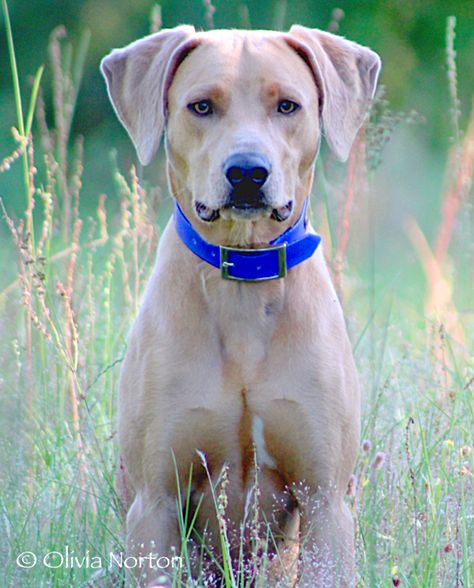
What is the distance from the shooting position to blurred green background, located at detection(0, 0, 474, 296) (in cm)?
1327

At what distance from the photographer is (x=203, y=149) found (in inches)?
145

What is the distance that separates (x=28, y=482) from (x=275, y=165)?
1691 mm

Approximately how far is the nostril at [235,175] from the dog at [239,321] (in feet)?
0.03

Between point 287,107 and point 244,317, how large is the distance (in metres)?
0.64

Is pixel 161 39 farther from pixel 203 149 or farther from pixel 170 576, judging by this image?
pixel 170 576

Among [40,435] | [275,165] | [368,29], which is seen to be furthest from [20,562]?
[368,29]

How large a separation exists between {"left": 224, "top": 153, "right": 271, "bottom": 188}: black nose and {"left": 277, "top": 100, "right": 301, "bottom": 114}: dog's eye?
28 cm

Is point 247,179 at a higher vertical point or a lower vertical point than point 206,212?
higher

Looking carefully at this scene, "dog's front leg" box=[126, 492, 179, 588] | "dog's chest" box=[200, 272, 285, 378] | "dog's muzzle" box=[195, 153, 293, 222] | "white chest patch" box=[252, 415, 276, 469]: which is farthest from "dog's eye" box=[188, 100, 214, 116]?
"dog's front leg" box=[126, 492, 179, 588]

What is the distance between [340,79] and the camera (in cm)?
396

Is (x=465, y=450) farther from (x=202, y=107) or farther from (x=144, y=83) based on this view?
(x=144, y=83)

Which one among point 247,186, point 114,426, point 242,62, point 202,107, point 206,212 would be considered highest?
point 242,62

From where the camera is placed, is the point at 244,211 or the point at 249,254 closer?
the point at 244,211

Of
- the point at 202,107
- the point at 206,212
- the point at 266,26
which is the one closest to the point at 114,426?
the point at 206,212
